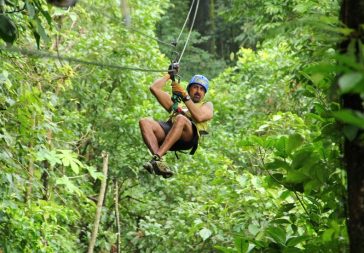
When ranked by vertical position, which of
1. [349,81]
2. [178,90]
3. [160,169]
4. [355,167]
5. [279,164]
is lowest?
[160,169]

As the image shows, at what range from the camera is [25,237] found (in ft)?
15.9

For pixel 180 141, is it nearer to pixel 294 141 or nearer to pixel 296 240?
pixel 294 141

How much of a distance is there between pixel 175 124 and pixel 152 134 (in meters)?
0.20

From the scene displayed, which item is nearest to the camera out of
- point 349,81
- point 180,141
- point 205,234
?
point 349,81

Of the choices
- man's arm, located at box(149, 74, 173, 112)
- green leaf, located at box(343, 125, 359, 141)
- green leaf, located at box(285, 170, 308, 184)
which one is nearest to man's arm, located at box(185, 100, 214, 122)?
man's arm, located at box(149, 74, 173, 112)

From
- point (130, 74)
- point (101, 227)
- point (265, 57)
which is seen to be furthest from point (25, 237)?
point (265, 57)

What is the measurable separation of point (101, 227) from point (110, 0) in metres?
2.97

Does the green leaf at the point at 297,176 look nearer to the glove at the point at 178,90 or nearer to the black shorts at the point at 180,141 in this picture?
the glove at the point at 178,90

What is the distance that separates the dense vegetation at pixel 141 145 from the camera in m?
2.75

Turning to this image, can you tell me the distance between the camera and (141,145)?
8180 millimetres

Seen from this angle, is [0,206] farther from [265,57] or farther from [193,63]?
[193,63]

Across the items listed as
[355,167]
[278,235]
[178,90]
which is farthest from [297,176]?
[178,90]

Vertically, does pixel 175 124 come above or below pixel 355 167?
below

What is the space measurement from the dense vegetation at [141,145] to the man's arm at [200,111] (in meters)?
0.43
